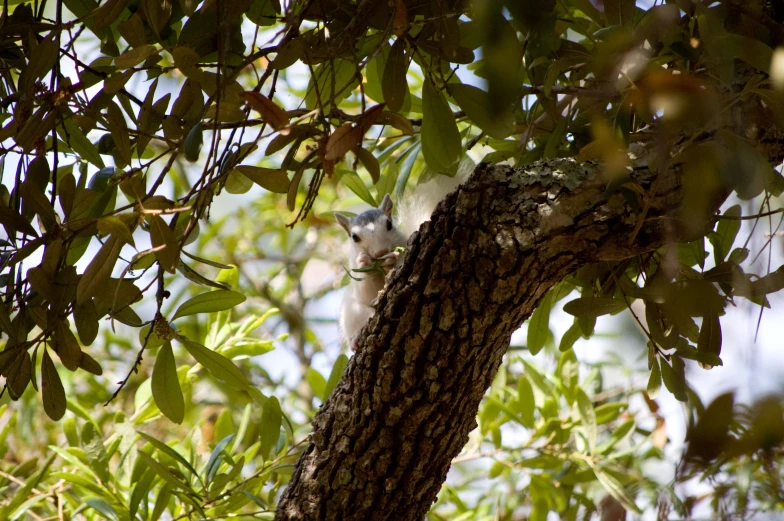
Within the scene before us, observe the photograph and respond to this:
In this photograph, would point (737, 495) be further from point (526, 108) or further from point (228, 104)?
point (526, 108)

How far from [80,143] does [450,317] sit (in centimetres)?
83

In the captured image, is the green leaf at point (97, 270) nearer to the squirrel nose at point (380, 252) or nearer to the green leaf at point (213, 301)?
the green leaf at point (213, 301)

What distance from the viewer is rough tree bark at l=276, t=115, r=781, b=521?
3.95 ft

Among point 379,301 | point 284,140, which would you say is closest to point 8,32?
point 284,140

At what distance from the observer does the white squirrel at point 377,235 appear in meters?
2.38

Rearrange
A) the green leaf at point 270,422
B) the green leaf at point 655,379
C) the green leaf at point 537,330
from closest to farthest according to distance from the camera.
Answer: the green leaf at point 655,379, the green leaf at point 537,330, the green leaf at point 270,422

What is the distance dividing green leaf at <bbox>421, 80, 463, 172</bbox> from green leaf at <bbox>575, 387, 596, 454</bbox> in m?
1.39

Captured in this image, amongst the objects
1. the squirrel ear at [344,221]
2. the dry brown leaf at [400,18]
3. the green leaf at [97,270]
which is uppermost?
the squirrel ear at [344,221]

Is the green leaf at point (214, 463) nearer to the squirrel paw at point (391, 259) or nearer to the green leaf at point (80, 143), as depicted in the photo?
the squirrel paw at point (391, 259)

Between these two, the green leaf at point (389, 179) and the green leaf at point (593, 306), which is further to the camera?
the green leaf at point (389, 179)

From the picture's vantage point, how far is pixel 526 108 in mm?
1595

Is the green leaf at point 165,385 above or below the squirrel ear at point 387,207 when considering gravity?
below

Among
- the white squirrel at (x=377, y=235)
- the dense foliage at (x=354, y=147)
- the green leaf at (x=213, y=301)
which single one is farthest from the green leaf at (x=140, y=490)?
the white squirrel at (x=377, y=235)

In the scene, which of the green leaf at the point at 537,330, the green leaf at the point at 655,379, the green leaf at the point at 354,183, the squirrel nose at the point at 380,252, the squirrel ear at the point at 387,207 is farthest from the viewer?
the squirrel ear at the point at 387,207
